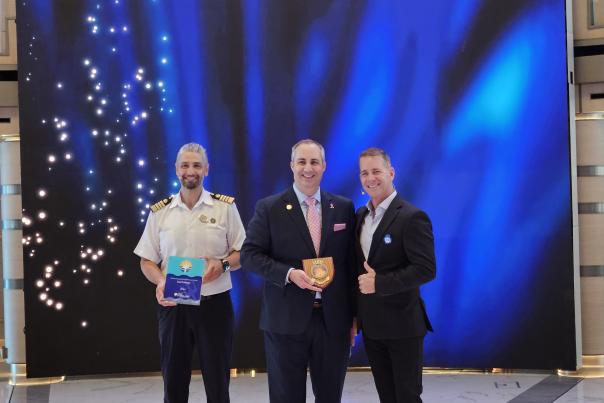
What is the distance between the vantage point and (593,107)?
205 inches

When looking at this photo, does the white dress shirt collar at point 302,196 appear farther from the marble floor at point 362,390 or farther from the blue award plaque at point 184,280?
the marble floor at point 362,390

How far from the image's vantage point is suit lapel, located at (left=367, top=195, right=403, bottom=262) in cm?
283

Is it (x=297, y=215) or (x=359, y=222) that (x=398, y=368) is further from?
(x=297, y=215)

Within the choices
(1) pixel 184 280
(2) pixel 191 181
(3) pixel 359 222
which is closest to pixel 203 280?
(1) pixel 184 280

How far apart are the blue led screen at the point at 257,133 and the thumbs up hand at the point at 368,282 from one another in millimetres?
2297

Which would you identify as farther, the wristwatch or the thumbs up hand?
the wristwatch

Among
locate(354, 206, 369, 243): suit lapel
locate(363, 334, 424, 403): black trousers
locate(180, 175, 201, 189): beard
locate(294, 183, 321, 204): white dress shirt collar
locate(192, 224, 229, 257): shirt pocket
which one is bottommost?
locate(363, 334, 424, 403): black trousers

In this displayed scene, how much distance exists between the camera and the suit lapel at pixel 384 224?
2828 mm

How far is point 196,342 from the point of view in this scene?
10.8 ft

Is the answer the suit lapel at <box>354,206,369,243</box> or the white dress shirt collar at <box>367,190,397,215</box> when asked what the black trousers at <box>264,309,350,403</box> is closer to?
the suit lapel at <box>354,206,369,243</box>

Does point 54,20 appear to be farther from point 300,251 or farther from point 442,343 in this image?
point 442,343

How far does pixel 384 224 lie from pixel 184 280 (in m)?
0.98

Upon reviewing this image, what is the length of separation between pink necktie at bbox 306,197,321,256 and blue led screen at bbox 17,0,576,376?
6.71 ft

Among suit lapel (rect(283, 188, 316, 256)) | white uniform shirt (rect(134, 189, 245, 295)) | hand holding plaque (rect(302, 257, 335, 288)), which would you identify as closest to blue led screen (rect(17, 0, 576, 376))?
white uniform shirt (rect(134, 189, 245, 295))
